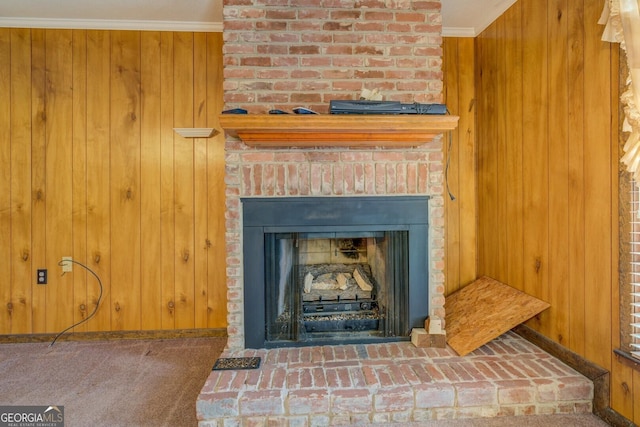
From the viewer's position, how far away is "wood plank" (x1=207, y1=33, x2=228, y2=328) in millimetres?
2369

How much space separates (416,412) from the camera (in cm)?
148

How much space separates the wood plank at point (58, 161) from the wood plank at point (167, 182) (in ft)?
2.04

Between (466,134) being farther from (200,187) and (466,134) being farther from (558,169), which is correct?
(200,187)

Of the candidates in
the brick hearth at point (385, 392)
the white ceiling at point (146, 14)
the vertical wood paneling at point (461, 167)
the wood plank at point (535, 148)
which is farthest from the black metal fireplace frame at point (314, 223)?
the white ceiling at point (146, 14)

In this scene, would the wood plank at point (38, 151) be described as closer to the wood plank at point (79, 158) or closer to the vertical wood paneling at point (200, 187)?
the wood plank at point (79, 158)

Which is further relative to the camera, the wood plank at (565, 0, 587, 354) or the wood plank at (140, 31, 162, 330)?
→ the wood plank at (140, 31, 162, 330)

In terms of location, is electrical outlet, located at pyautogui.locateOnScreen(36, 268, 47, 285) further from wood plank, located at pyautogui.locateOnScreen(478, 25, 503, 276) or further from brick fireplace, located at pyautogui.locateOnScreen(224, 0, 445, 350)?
wood plank, located at pyautogui.locateOnScreen(478, 25, 503, 276)

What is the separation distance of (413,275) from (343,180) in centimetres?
67

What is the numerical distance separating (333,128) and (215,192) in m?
1.18

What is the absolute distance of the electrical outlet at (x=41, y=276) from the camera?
233 cm

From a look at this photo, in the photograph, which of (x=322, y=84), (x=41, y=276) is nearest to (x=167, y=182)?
(x=41, y=276)

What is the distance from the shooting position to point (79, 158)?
234 cm

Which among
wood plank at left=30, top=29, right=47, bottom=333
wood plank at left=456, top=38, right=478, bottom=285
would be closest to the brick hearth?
wood plank at left=456, top=38, right=478, bottom=285

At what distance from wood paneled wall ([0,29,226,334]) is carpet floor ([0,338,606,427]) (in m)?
0.20
